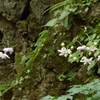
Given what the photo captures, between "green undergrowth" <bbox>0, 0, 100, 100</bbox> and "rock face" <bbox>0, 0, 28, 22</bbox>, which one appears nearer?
"green undergrowth" <bbox>0, 0, 100, 100</bbox>

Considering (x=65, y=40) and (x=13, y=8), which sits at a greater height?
(x=13, y=8)

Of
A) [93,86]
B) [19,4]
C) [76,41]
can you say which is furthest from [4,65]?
[93,86]

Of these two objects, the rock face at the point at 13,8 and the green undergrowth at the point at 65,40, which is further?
the rock face at the point at 13,8

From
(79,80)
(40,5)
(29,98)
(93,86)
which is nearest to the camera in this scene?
(93,86)

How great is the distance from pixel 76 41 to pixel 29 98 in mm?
777

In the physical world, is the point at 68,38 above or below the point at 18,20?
below

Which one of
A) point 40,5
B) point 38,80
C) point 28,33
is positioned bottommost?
point 38,80

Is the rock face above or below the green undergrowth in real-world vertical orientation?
above

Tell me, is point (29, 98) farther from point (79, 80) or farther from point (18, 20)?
point (18, 20)

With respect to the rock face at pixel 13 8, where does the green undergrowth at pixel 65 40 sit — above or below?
below

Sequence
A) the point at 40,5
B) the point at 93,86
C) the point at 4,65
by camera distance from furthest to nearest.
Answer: the point at 4,65 < the point at 40,5 < the point at 93,86

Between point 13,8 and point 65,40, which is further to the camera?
point 13,8

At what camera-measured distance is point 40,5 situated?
4035 mm

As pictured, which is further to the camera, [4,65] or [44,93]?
[4,65]
